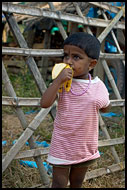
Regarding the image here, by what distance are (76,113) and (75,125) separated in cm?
8

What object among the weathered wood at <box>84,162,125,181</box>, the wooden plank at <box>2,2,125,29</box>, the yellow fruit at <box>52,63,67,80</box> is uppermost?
the wooden plank at <box>2,2,125,29</box>

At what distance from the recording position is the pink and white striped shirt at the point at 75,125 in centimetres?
188

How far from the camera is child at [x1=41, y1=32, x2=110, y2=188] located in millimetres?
1870

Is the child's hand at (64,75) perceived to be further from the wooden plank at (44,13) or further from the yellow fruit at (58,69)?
the wooden plank at (44,13)

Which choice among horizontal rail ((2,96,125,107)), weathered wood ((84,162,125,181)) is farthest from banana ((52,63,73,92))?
weathered wood ((84,162,125,181))

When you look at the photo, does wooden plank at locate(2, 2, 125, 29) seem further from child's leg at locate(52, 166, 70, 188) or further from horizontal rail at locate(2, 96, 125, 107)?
child's leg at locate(52, 166, 70, 188)

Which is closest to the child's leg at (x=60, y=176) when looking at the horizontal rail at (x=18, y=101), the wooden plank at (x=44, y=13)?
the horizontal rail at (x=18, y=101)

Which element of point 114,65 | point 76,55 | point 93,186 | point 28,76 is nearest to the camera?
point 76,55

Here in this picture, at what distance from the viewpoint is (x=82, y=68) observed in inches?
74.7

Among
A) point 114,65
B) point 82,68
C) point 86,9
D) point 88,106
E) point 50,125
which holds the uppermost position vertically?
point 86,9

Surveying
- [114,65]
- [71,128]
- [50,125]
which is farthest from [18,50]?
[114,65]

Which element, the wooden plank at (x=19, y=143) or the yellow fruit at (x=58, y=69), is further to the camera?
the wooden plank at (x=19, y=143)

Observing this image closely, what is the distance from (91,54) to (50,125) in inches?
124

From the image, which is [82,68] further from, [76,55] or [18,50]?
[18,50]
